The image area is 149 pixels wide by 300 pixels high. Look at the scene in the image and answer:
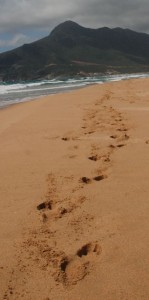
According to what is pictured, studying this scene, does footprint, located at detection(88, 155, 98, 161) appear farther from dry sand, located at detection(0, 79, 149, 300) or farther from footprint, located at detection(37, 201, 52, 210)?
footprint, located at detection(37, 201, 52, 210)

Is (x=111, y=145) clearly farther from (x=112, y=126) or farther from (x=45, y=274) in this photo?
(x=45, y=274)

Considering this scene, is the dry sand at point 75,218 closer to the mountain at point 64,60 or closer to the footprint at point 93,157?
the footprint at point 93,157

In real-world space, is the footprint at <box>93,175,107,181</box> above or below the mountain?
above

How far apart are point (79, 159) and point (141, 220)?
1.97 meters

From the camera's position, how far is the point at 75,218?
11.2ft

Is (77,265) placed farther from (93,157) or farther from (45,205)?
(93,157)

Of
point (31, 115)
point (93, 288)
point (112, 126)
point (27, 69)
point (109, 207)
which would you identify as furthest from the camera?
point (27, 69)

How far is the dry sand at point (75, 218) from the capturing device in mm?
2543

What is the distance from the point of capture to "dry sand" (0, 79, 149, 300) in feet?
8.34

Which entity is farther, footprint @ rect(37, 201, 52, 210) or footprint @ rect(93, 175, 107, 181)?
footprint @ rect(93, 175, 107, 181)

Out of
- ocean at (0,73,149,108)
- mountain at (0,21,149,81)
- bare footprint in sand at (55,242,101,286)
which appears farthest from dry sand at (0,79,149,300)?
mountain at (0,21,149,81)

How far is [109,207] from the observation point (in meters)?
3.56

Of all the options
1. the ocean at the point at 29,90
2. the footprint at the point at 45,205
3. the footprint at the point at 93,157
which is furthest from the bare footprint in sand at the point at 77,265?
the ocean at the point at 29,90

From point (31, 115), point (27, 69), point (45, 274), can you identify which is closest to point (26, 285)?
point (45, 274)
